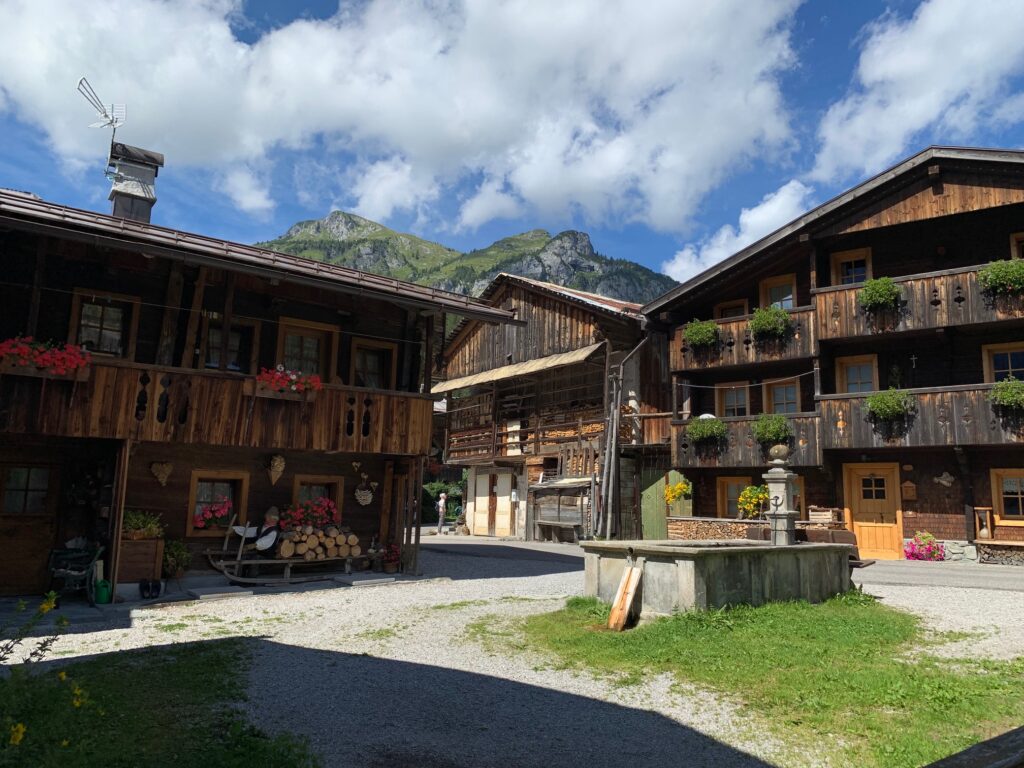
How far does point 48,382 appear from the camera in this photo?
449 inches

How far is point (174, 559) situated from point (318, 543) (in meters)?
2.61

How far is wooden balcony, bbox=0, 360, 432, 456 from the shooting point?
11.4m

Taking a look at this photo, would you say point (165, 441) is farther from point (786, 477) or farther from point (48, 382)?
point (786, 477)

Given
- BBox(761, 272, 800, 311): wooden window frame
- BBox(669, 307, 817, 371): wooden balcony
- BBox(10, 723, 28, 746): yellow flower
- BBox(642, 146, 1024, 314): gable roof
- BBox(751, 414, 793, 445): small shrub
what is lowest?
BBox(10, 723, 28, 746): yellow flower

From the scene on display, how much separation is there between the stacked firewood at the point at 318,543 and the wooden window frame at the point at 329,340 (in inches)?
122

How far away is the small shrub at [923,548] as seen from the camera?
64.6 ft

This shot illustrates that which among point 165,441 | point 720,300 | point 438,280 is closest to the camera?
point 165,441

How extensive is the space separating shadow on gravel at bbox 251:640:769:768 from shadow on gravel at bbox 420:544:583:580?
844cm

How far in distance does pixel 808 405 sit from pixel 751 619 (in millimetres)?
15184

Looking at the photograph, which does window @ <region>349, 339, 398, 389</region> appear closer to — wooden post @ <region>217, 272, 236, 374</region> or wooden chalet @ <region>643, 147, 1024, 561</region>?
wooden post @ <region>217, 272, 236, 374</region>

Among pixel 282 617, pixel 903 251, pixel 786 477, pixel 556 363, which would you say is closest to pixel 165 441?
pixel 282 617

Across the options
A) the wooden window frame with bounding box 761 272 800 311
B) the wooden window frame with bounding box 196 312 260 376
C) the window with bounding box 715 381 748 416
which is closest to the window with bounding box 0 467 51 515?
the wooden window frame with bounding box 196 312 260 376

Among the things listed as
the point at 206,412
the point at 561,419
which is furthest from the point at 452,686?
the point at 561,419

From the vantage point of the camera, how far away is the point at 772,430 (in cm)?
2189
